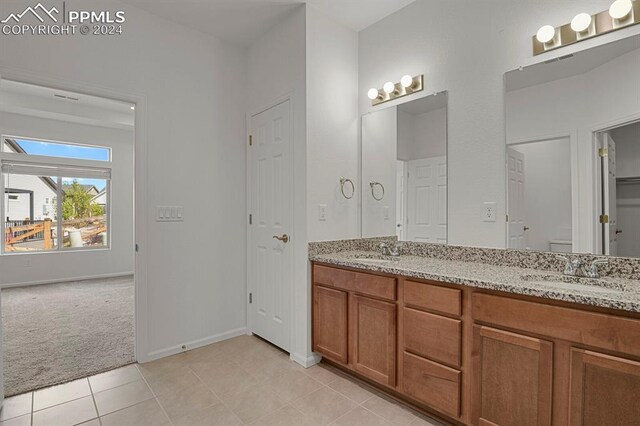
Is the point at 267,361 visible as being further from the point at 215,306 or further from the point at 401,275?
the point at 401,275

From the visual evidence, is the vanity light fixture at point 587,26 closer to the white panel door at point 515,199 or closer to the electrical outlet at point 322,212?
the white panel door at point 515,199

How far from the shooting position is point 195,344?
2.86 metres

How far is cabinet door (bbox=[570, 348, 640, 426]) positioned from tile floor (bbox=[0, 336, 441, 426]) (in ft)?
2.69

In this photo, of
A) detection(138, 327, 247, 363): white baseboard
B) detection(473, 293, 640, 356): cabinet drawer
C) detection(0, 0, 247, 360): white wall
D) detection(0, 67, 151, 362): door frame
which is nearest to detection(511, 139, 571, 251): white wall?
detection(473, 293, 640, 356): cabinet drawer

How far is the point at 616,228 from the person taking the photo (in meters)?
1.67

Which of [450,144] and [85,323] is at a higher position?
[450,144]

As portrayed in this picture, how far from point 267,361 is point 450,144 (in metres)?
2.21

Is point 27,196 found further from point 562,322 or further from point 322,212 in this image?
point 562,322

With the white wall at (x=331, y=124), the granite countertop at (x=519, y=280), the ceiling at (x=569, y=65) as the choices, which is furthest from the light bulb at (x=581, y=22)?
the white wall at (x=331, y=124)

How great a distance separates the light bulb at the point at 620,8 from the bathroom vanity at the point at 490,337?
4.16 feet

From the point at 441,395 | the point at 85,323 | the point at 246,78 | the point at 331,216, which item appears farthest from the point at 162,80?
the point at 441,395

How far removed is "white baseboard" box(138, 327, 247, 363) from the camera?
262cm

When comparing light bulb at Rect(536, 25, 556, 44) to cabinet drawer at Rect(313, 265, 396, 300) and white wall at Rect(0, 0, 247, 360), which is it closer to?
cabinet drawer at Rect(313, 265, 396, 300)

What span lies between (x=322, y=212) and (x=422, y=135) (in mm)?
994
